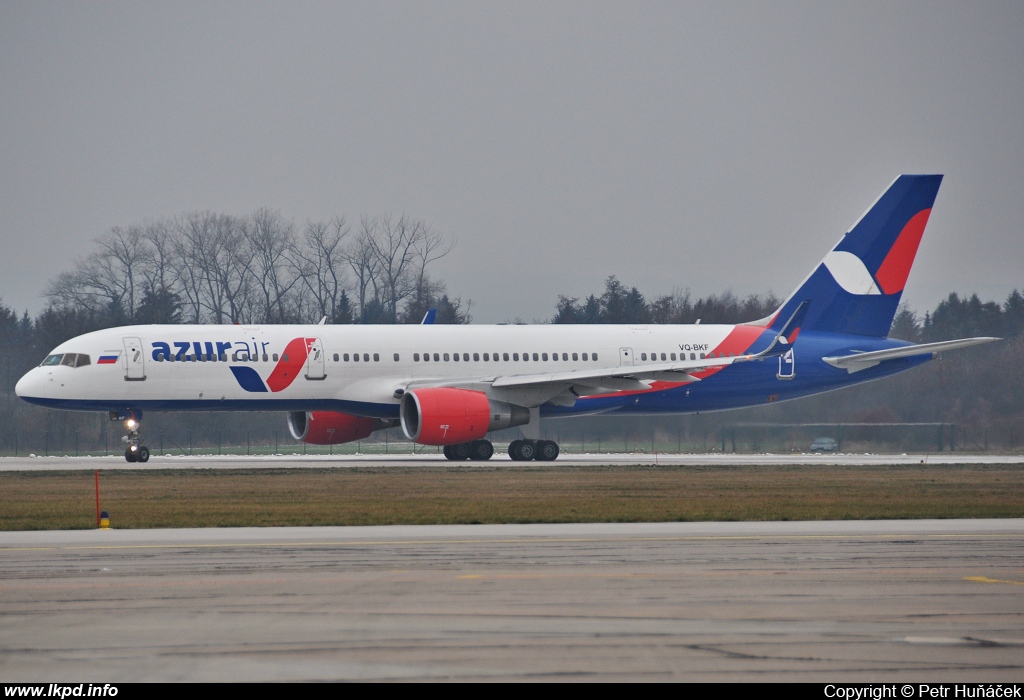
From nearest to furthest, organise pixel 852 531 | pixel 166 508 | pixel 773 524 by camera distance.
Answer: pixel 852 531 < pixel 773 524 < pixel 166 508

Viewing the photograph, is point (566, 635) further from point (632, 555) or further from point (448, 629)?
point (632, 555)

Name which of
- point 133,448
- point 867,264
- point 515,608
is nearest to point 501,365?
point 133,448

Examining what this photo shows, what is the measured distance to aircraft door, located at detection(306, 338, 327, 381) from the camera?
126ft

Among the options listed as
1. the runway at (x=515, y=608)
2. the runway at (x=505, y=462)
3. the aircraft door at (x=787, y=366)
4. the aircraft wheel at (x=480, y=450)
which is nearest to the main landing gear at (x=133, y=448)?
the runway at (x=505, y=462)

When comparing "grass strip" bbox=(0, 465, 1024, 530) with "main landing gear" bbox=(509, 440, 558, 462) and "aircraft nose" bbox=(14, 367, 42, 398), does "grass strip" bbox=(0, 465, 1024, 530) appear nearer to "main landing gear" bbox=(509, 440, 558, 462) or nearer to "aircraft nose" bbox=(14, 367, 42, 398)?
"main landing gear" bbox=(509, 440, 558, 462)

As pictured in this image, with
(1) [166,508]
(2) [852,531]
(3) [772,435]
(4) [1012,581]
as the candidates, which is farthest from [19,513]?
(3) [772,435]

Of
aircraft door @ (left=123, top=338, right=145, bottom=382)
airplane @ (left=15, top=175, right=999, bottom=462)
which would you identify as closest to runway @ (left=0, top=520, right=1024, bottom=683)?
aircraft door @ (left=123, top=338, right=145, bottom=382)

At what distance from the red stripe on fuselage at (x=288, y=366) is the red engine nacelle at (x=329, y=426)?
256cm

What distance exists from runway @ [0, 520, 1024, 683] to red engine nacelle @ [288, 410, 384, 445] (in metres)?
23.7

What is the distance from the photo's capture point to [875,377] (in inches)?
1768

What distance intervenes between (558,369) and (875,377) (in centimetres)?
1177

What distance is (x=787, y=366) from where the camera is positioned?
43.7 meters

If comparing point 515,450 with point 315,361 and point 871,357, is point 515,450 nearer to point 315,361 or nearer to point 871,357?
point 315,361

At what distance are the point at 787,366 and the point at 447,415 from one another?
13.1 meters
